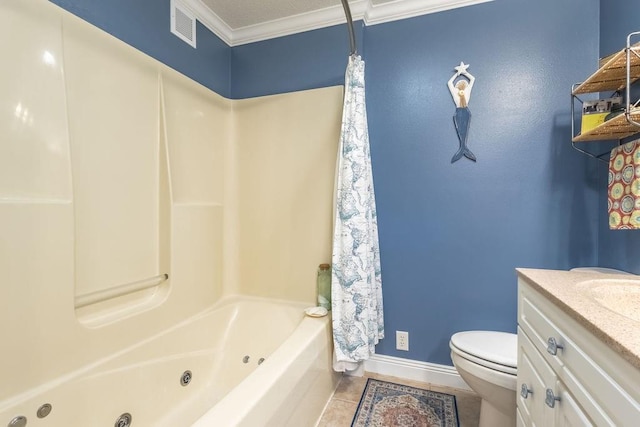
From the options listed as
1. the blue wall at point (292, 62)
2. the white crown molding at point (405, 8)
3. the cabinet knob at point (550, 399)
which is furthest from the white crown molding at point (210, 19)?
the cabinet knob at point (550, 399)

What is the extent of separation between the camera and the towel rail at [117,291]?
124cm

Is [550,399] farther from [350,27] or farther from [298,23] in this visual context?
[298,23]

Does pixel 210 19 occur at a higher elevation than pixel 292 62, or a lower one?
higher

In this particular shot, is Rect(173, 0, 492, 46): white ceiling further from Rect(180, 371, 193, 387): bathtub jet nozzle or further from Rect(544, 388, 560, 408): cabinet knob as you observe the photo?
Rect(180, 371, 193, 387): bathtub jet nozzle

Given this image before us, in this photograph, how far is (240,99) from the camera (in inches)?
86.3

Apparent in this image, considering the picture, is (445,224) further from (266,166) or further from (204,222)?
(204,222)

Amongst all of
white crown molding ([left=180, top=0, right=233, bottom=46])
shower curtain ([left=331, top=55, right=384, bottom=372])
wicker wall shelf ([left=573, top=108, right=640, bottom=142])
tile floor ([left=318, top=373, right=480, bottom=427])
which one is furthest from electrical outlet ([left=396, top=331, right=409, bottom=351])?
white crown molding ([left=180, top=0, right=233, bottom=46])

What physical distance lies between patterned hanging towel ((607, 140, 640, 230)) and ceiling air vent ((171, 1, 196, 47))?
234cm

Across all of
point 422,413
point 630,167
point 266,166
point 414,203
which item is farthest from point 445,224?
point 266,166

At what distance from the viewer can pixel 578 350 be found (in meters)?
0.66

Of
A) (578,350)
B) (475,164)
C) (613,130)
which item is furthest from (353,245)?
(613,130)

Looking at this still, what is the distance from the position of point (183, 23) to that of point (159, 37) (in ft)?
0.76

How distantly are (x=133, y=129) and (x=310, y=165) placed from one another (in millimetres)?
1024

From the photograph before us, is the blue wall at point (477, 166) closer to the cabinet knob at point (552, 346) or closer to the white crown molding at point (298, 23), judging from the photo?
the white crown molding at point (298, 23)
